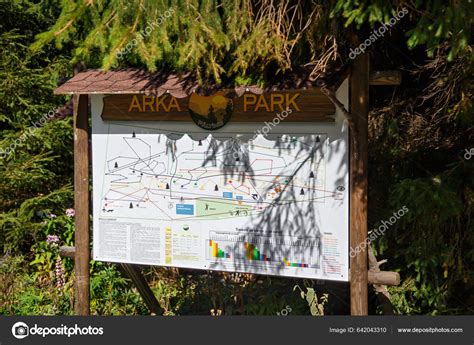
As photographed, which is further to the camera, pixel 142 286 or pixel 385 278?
pixel 142 286

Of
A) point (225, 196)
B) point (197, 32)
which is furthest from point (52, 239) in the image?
point (197, 32)

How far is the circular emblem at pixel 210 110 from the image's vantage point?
448 cm

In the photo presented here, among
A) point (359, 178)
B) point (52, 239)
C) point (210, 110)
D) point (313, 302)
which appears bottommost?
point (313, 302)

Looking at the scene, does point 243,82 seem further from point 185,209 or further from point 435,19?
point 435,19

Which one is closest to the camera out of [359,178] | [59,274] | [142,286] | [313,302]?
[359,178]

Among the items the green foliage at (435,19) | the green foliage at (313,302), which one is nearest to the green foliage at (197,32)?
the green foliage at (435,19)

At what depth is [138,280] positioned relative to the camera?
18.6 feet

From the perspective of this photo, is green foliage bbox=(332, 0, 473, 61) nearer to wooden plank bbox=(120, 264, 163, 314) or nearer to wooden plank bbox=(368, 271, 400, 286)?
wooden plank bbox=(368, 271, 400, 286)

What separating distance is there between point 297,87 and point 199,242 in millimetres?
1479

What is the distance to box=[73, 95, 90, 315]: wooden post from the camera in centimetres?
493

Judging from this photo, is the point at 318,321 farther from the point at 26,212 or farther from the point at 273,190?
the point at 26,212

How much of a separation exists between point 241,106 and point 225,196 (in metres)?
0.71

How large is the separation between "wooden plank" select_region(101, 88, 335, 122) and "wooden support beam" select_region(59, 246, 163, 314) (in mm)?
1324

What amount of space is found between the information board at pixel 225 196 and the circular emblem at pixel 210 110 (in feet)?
0.19
